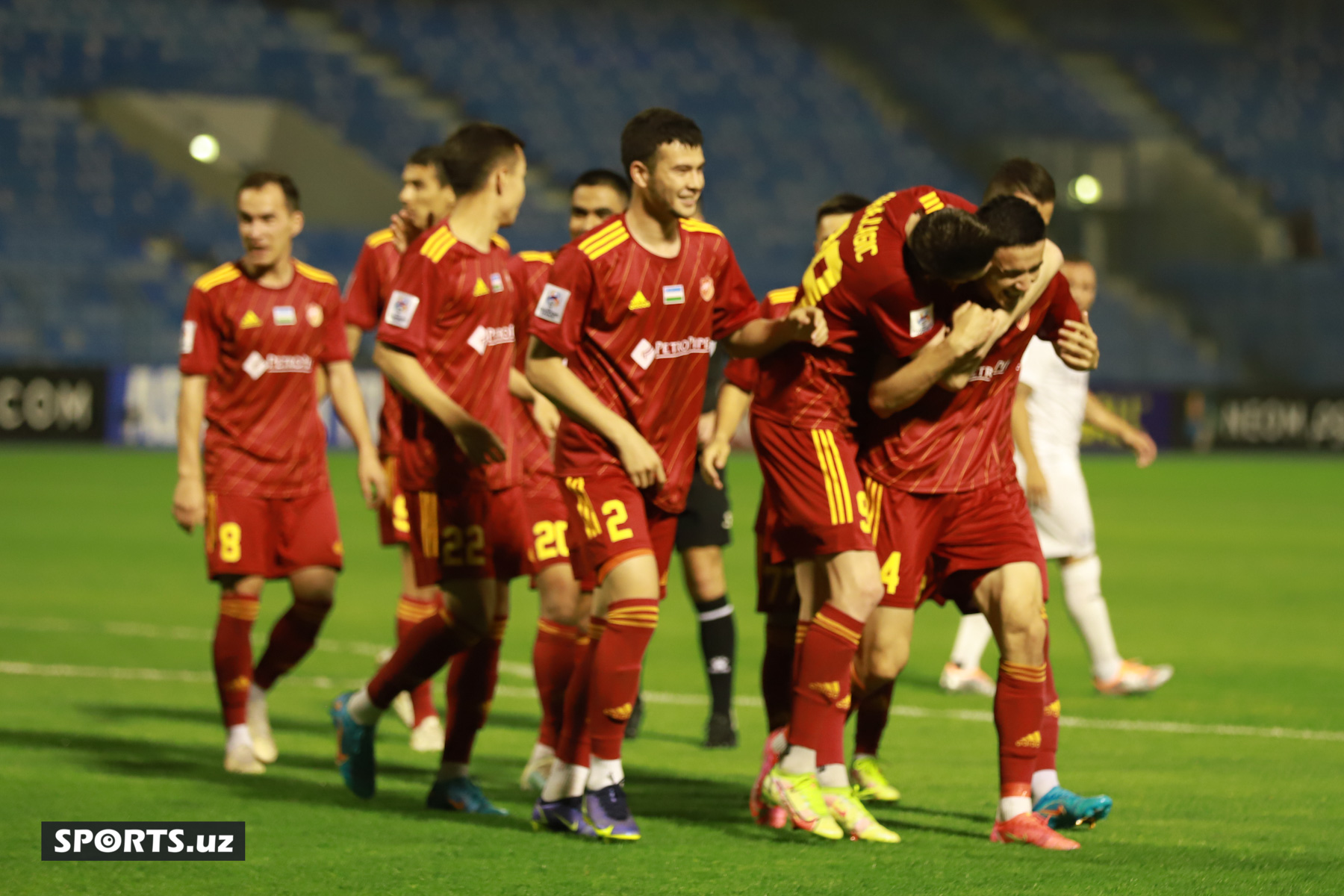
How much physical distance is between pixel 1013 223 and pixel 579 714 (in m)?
2.04

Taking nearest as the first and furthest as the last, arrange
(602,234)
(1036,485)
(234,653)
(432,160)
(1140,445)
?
(602,234)
(234,653)
(432,160)
(1036,485)
(1140,445)

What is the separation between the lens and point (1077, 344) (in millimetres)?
5727

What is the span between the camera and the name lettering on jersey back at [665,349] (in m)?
5.62

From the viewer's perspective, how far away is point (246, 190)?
23.5 feet

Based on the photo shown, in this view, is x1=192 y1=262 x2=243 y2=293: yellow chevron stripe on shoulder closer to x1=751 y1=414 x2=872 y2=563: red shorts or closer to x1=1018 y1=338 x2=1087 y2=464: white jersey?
x1=751 y1=414 x2=872 y2=563: red shorts

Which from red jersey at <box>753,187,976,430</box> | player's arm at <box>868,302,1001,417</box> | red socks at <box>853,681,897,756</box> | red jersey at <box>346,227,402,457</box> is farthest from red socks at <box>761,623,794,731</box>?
red jersey at <box>346,227,402,457</box>

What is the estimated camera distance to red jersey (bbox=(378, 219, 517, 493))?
6043 millimetres

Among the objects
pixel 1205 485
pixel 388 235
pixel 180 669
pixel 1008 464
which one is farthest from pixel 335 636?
pixel 1205 485

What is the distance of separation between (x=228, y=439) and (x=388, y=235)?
1.29 m

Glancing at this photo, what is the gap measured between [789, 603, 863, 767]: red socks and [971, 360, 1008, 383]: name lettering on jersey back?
0.86 meters

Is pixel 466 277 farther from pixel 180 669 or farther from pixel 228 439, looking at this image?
pixel 180 669

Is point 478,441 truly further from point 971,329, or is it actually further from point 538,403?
point 971,329

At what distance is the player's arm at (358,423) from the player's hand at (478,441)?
120 cm

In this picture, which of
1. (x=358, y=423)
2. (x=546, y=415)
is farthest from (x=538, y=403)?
(x=358, y=423)
